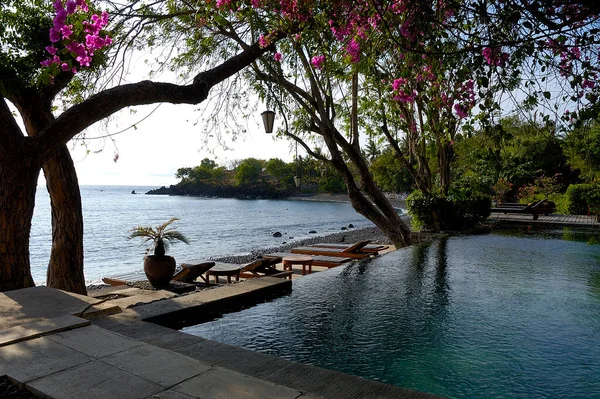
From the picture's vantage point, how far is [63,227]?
791 cm

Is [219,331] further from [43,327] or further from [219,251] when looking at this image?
[219,251]

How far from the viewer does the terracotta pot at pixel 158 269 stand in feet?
25.2

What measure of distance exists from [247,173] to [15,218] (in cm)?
11855

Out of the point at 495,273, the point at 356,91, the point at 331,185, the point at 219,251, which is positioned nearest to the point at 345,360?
the point at 495,273

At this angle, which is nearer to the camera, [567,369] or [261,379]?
[261,379]

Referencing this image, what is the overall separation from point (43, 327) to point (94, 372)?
1.26 m

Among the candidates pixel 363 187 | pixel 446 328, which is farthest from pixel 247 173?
pixel 446 328

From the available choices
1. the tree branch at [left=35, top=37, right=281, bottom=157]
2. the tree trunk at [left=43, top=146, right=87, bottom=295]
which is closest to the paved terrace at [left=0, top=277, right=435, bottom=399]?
the tree branch at [left=35, top=37, right=281, bottom=157]

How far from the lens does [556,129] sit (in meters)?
3.78

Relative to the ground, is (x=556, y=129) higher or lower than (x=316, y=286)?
higher

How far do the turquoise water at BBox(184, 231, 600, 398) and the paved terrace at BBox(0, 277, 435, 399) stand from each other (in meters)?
0.95

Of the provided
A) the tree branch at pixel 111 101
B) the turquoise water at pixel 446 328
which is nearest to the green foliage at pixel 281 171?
the turquoise water at pixel 446 328

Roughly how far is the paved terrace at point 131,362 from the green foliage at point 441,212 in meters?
11.5

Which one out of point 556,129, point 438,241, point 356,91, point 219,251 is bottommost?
point 219,251
